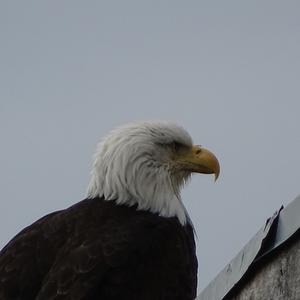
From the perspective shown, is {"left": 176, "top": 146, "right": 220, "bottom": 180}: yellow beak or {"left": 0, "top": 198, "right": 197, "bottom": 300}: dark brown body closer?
{"left": 0, "top": 198, "right": 197, "bottom": 300}: dark brown body

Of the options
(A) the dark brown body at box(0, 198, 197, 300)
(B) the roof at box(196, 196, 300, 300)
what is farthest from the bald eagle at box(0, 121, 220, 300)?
(B) the roof at box(196, 196, 300, 300)

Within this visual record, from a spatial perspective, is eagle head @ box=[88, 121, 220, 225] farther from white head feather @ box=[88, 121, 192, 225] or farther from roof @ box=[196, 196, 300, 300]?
roof @ box=[196, 196, 300, 300]

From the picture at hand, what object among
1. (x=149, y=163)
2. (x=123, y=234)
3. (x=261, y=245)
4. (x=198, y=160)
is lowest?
(x=198, y=160)

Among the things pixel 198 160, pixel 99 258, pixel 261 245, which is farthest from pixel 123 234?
A: pixel 261 245

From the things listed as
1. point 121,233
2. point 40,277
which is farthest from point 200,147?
point 40,277

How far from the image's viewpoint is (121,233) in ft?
17.7

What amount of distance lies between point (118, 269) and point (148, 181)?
4.15 feet

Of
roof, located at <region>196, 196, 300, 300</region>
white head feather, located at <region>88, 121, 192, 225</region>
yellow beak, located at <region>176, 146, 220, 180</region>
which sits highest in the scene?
roof, located at <region>196, 196, 300, 300</region>

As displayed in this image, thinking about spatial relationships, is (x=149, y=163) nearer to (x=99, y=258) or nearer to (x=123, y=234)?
(x=123, y=234)

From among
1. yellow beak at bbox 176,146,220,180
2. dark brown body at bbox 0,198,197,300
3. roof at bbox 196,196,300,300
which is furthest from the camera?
yellow beak at bbox 176,146,220,180

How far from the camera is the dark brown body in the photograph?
5027 mm

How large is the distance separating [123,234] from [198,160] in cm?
123

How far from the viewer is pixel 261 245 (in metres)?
3.23

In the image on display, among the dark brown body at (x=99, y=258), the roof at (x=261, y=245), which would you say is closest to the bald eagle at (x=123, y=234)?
the dark brown body at (x=99, y=258)
